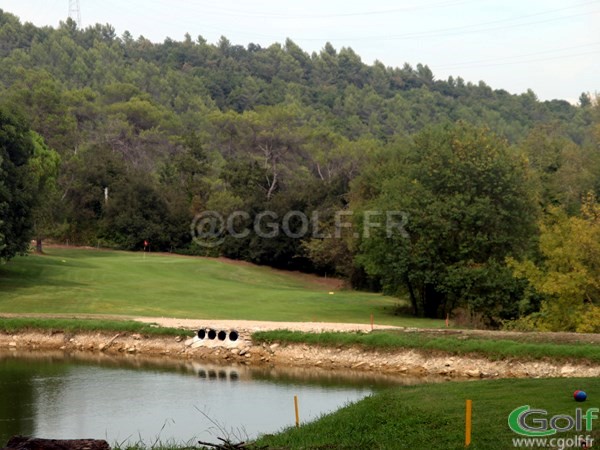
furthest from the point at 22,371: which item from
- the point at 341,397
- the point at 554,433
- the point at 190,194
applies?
the point at 190,194

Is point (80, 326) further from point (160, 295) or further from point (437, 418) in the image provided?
point (437, 418)

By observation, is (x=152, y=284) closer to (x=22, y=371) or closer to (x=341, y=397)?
(x=22, y=371)

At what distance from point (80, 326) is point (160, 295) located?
14030mm

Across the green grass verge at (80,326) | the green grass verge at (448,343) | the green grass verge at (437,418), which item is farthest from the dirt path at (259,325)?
the green grass verge at (437,418)

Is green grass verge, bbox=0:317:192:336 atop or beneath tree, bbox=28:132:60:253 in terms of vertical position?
beneath

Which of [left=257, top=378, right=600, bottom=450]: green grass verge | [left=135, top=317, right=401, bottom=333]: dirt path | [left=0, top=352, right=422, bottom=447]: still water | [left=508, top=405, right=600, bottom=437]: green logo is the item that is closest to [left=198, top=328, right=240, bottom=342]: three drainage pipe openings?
[left=135, top=317, right=401, bottom=333]: dirt path

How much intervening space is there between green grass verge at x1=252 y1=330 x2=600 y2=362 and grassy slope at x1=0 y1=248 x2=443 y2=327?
7.03m

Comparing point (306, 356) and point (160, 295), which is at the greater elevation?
point (160, 295)

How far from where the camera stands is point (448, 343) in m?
38.6

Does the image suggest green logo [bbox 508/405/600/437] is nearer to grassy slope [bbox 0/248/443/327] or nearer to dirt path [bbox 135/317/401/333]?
dirt path [bbox 135/317/401/333]

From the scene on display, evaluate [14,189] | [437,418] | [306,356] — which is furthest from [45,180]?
[437,418]

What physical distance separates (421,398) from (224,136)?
118245 mm

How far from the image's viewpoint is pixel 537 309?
49.2m

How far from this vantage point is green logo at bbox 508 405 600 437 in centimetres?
1786
